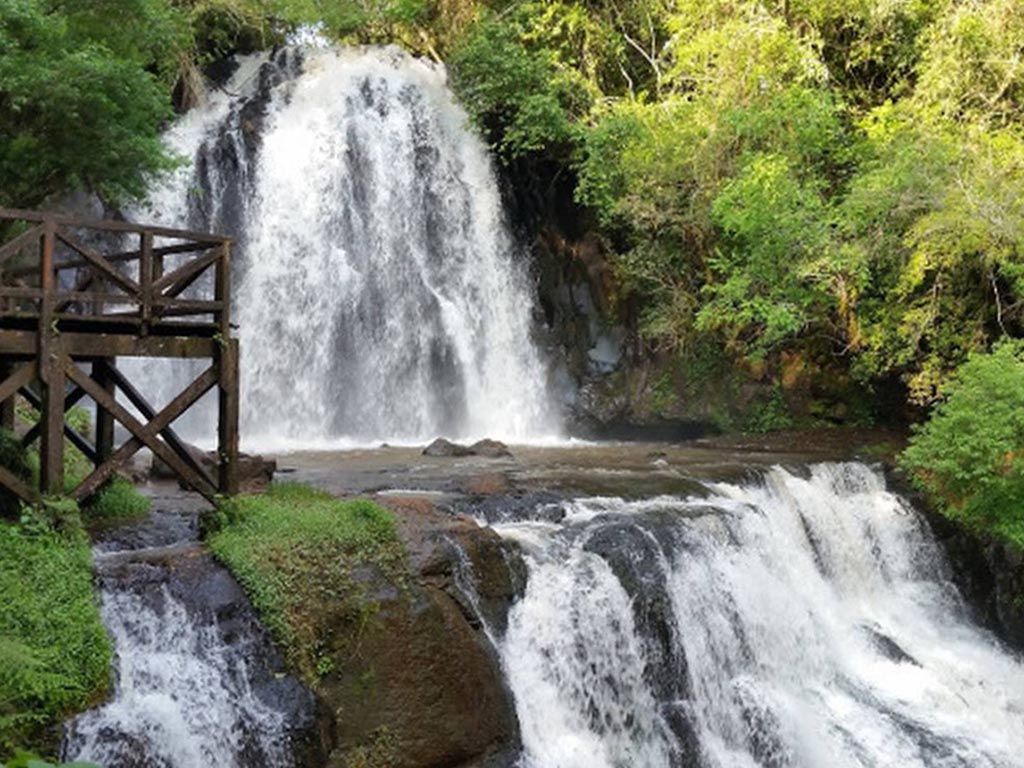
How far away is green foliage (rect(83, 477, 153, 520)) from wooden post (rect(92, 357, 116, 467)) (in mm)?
319

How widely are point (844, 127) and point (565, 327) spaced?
7564mm

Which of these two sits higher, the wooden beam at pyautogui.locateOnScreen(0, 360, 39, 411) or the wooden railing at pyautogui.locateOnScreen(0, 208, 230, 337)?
the wooden railing at pyautogui.locateOnScreen(0, 208, 230, 337)

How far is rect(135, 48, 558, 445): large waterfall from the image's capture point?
2055 cm

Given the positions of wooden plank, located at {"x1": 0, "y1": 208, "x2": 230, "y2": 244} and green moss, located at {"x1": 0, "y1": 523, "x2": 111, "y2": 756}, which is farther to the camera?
wooden plank, located at {"x1": 0, "y1": 208, "x2": 230, "y2": 244}

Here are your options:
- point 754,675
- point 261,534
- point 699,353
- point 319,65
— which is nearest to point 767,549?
point 754,675

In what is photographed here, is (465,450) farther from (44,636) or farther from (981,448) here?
(44,636)

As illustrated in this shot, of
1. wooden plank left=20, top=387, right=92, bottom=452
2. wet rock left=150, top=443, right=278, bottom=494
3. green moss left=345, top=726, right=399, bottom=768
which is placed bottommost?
green moss left=345, top=726, right=399, bottom=768

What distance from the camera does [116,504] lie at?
10.4m

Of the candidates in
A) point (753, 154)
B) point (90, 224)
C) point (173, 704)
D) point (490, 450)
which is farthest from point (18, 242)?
point (753, 154)

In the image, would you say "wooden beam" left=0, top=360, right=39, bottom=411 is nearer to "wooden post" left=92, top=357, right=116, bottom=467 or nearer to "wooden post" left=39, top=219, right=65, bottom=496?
"wooden post" left=39, top=219, right=65, bottom=496

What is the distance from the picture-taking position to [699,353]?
2250cm

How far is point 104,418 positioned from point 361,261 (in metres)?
11.6

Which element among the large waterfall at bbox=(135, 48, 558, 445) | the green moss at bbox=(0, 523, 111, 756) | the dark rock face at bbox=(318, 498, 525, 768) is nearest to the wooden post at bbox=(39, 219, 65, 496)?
the green moss at bbox=(0, 523, 111, 756)

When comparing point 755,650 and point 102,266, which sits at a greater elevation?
point 102,266
